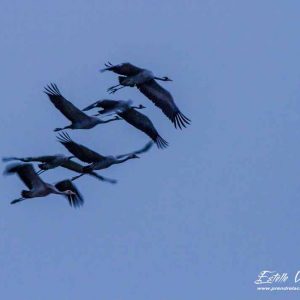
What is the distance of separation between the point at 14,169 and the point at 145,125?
5326 mm

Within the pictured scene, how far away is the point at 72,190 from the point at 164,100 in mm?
3298

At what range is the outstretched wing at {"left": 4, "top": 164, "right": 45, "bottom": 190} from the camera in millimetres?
34688

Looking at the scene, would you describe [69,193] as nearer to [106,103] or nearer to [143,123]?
[106,103]

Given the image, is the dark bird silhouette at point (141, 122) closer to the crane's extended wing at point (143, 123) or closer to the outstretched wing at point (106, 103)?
the crane's extended wing at point (143, 123)

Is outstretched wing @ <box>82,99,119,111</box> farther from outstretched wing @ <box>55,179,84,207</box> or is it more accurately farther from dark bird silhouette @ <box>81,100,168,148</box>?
outstretched wing @ <box>55,179,84,207</box>

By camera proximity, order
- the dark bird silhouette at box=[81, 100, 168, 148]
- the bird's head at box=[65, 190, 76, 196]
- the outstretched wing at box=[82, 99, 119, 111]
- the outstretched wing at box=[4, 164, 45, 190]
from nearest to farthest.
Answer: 1. the outstretched wing at box=[4, 164, 45, 190]
2. the bird's head at box=[65, 190, 76, 196]
3. the outstretched wing at box=[82, 99, 119, 111]
4. the dark bird silhouette at box=[81, 100, 168, 148]

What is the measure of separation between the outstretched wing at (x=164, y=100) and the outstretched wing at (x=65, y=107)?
249 cm

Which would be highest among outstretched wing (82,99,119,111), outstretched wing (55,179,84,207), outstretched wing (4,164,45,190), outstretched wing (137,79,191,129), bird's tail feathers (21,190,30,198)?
outstretched wing (137,79,191,129)

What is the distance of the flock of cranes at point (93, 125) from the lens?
35562 mm

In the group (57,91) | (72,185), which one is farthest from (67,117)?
(72,185)

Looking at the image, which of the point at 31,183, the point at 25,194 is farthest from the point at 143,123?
the point at 25,194

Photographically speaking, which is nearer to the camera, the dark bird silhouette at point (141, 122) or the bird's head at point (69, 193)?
the bird's head at point (69, 193)

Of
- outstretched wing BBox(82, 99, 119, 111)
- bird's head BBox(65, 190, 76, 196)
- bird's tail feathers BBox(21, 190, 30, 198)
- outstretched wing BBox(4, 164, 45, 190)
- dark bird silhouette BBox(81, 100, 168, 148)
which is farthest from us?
dark bird silhouette BBox(81, 100, 168, 148)

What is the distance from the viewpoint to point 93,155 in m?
37.4
